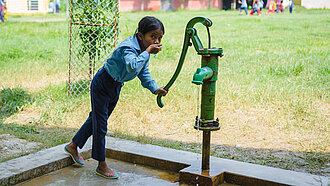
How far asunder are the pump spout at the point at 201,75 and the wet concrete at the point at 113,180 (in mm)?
763

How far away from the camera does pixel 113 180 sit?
8.83 feet

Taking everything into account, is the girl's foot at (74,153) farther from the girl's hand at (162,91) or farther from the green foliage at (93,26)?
the green foliage at (93,26)

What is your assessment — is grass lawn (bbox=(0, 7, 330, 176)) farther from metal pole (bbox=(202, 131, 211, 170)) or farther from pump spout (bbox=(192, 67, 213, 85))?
pump spout (bbox=(192, 67, 213, 85))

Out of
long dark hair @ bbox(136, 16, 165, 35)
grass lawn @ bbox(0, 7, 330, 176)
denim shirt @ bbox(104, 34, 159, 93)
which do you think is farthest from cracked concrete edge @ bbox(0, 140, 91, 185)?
long dark hair @ bbox(136, 16, 165, 35)

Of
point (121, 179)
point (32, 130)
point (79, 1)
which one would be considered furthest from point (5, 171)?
point (79, 1)

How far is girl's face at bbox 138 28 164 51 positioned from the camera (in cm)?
254

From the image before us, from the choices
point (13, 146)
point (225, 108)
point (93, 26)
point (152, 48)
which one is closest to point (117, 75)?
point (152, 48)

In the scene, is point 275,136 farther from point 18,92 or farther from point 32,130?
point 18,92

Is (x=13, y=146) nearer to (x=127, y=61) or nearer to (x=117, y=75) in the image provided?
(x=117, y=75)

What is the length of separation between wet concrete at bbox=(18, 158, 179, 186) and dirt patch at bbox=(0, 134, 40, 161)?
0.57 metres

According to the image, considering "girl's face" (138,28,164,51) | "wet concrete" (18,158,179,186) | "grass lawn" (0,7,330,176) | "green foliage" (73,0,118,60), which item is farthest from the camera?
"green foliage" (73,0,118,60)

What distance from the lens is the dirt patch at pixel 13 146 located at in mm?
3203

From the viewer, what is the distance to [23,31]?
11.8 metres

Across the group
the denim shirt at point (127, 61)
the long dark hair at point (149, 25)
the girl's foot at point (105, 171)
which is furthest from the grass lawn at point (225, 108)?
the long dark hair at point (149, 25)
